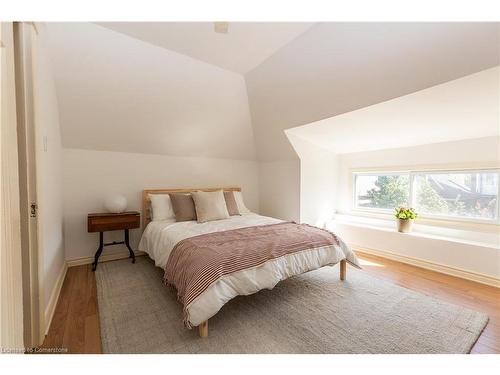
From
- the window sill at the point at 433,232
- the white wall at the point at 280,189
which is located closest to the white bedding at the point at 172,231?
the white wall at the point at 280,189

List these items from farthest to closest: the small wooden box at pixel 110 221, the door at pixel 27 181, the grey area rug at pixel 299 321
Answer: the small wooden box at pixel 110 221
the grey area rug at pixel 299 321
the door at pixel 27 181

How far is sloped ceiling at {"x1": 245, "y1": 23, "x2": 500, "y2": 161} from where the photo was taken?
1545mm

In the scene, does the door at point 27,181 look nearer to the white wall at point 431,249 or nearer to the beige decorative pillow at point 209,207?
the beige decorative pillow at point 209,207

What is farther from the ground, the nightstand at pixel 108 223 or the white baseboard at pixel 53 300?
the nightstand at pixel 108 223

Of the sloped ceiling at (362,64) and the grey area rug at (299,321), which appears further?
the sloped ceiling at (362,64)

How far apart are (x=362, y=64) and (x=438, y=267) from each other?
8.00ft

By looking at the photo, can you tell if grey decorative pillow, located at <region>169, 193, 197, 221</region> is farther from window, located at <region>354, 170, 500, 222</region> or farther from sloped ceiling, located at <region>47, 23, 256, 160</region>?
window, located at <region>354, 170, 500, 222</region>

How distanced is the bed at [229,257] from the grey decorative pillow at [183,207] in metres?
0.23

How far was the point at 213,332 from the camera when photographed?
1.56 metres

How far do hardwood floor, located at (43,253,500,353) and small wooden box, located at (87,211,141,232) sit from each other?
1.72ft

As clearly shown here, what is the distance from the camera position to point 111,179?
9.95ft

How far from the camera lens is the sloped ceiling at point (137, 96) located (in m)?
2.09

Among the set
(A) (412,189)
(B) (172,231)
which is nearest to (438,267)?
(A) (412,189)

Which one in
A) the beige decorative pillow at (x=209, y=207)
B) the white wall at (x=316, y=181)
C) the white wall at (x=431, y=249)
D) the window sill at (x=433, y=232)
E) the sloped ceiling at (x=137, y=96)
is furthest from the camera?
the white wall at (x=316, y=181)
